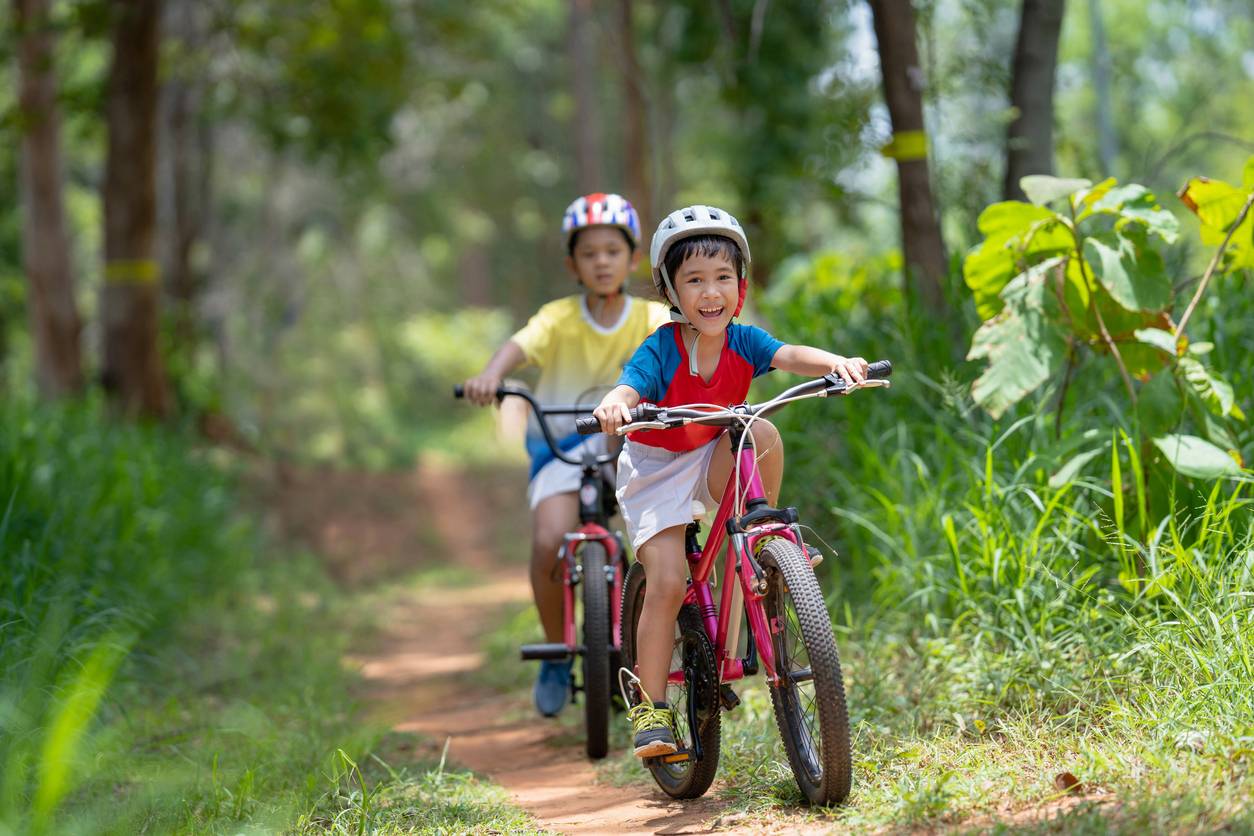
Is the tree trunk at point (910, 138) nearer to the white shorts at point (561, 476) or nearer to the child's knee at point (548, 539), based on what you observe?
the white shorts at point (561, 476)

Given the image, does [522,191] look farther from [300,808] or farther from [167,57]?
[300,808]

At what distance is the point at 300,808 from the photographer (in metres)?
4.04

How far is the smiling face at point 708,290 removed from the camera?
159 inches

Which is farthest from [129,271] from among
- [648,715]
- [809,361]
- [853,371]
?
[853,371]

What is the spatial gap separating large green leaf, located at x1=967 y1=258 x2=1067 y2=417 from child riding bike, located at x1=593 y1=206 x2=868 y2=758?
3.71 feet

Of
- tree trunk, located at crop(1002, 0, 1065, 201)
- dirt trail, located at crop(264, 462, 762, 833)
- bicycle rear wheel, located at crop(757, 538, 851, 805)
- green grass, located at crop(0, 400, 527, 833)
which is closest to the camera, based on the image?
bicycle rear wheel, located at crop(757, 538, 851, 805)

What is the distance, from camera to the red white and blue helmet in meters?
5.55

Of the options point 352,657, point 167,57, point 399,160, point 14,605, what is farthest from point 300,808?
point 399,160

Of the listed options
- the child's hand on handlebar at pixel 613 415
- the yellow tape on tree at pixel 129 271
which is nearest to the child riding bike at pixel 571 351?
the child's hand on handlebar at pixel 613 415

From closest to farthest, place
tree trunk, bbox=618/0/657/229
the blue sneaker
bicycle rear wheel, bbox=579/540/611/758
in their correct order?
bicycle rear wheel, bbox=579/540/611/758
the blue sneaker
tree trunk, bbox=618/0/657/229

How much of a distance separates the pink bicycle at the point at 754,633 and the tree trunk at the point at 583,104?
45.0ft

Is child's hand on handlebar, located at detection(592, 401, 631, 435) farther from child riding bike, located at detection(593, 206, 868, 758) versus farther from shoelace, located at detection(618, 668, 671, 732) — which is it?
shoelace, located at detection(618, 668, 671, 732)

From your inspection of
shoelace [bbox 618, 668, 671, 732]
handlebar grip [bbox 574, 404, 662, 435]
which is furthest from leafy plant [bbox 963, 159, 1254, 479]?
shoelace [bbox 618, 668, 671, 732]

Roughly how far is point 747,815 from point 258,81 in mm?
13163
